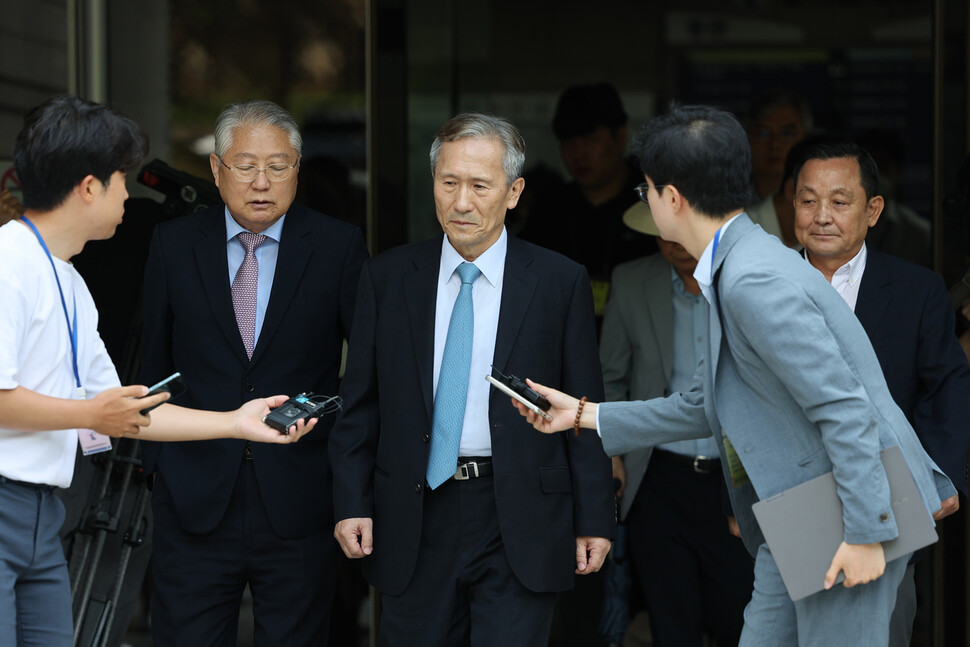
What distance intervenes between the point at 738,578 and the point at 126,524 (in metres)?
2.19

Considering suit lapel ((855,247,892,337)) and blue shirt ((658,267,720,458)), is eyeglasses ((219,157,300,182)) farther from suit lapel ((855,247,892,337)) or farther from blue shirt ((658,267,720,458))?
suit lapel ((855,247,892,337))

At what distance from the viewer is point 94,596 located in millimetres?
3941

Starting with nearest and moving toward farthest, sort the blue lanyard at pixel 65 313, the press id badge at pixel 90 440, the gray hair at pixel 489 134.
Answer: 1. the blue lanyard at pixel 65 313
2. the press id badge at pixel 90 440
3. the gray hair at pixel 489 134

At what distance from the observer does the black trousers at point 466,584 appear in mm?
3240

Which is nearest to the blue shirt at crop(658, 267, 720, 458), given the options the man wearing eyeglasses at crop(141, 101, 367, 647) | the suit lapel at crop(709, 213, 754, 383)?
the man wearing eyeglasses at crop(141, 101, 367, 647)

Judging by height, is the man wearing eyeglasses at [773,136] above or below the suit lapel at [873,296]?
above

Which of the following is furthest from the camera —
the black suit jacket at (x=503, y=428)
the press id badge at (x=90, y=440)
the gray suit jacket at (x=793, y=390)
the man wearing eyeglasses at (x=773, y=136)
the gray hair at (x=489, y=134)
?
the man wearing eyeglasses at (x=773, y=136)

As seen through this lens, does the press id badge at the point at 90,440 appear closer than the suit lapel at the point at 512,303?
Yes

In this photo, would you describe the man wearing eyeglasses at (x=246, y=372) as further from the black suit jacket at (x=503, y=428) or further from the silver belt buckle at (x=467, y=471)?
the silver belt buckle at (x=467, y=471)

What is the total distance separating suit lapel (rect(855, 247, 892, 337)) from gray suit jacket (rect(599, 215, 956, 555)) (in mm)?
751

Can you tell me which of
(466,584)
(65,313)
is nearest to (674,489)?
(466,584)

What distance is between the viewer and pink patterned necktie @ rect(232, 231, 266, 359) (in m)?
3.56

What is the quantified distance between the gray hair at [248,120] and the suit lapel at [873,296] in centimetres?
184

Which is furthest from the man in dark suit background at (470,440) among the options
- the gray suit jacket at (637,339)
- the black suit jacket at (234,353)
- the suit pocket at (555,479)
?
the gray suit jacket at (637,339)
